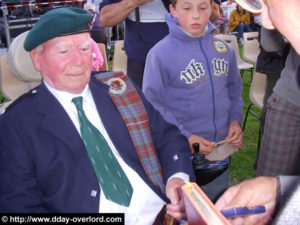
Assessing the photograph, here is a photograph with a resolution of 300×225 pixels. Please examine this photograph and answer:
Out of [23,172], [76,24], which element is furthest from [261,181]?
[76,24]

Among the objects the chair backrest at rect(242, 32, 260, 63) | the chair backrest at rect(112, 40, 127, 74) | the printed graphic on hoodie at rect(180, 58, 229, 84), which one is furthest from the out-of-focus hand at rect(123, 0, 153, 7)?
the chair backrest at rect(242, 32, 260, 63)

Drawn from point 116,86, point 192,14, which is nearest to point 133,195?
point 116,86

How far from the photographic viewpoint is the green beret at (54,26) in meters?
1.57

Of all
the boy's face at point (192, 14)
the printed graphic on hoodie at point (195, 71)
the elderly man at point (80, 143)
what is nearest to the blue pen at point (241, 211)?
the elderly man at point (80, 143)

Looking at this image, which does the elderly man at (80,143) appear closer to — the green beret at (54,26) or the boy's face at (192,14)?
the green beret at (54,26)

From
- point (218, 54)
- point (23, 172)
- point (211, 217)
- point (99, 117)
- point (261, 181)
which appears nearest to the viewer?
point (211, 217)

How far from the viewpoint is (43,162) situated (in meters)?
1.51

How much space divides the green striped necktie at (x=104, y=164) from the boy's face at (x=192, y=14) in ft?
3.03

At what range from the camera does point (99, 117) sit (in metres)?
1.76

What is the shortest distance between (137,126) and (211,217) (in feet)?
3.54

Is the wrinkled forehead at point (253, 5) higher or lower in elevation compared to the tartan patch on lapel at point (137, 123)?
higher

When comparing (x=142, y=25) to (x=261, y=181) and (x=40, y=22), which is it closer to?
(x=40, y=22)

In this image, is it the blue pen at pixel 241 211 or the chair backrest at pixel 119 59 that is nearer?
the blue pen at pixel 241 211

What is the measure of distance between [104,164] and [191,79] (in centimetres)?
88
